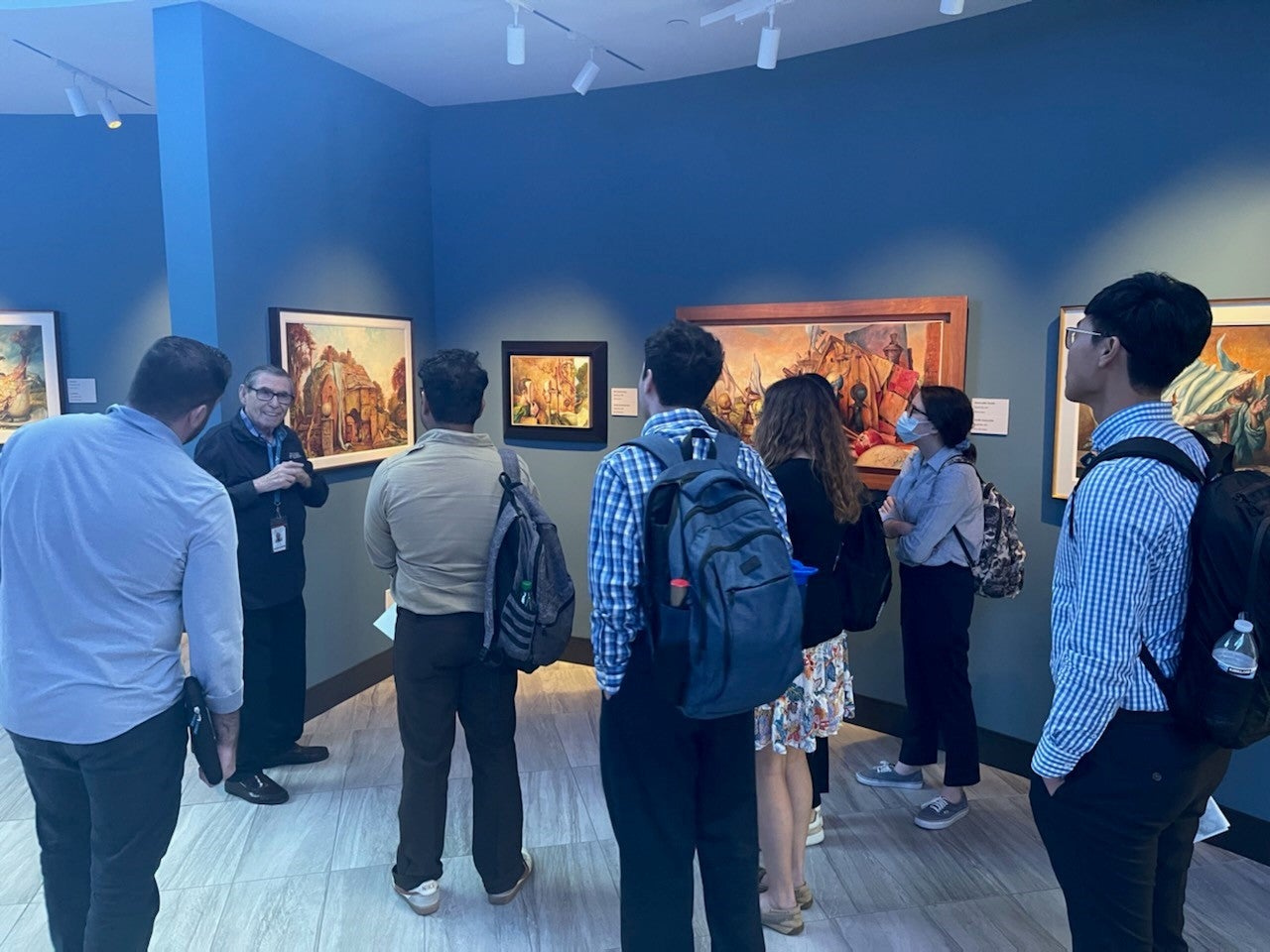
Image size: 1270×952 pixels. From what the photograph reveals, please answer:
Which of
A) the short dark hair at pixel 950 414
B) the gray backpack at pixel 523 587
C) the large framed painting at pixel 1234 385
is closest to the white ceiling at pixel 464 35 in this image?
the large framed painting at pixel 1234 385

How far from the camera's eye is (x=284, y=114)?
176 inches

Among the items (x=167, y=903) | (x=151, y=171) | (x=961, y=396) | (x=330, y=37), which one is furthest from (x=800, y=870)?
(x=151, y=171)

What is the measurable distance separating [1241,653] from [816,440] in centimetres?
137

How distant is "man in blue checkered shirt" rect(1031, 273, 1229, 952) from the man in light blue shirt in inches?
78.1

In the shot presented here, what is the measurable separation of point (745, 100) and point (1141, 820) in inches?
171

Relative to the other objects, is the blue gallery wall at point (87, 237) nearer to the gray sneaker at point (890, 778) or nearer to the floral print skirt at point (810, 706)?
the floral print skirt at point (810, 706)

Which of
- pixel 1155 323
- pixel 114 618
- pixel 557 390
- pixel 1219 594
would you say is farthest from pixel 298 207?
pixel 1219 594

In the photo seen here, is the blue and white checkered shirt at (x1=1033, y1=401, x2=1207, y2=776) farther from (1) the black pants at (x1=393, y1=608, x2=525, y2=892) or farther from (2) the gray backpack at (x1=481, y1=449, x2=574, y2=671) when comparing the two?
(1) the black pants at (x1=393, y1=608, x2=525, y2=892)

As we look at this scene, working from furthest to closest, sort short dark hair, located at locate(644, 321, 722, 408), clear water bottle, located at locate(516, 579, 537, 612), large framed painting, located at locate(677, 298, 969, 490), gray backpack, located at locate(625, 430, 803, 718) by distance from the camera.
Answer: large framed painting, located at locate(677, 298, 969, 490), clear water bottle, located at locate(516, 579, 537, 612), short dark hair, located at locate(644, 321, 722, 408), gray backpack, located at locate(625, 430, 803, 718)

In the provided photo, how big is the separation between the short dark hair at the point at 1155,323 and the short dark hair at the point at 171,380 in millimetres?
2074

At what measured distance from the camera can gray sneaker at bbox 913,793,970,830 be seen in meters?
3.69

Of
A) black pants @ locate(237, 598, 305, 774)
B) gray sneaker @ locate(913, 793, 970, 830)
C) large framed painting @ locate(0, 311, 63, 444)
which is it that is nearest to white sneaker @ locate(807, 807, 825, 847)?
gray sneaker @ locate(913, 793, 970, 830)

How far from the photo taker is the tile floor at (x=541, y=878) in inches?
116

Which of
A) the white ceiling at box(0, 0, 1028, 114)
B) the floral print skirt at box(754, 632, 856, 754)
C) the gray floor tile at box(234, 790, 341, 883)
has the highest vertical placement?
the white ceiling at box(0, 0, 1028, 114)
